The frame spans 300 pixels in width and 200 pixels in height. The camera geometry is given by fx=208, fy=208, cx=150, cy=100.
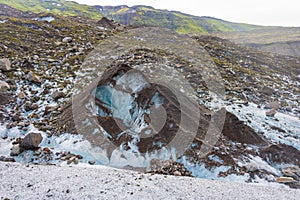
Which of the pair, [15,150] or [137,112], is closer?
[15,150]

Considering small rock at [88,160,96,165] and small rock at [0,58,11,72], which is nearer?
small rock at [88,160,96,165]

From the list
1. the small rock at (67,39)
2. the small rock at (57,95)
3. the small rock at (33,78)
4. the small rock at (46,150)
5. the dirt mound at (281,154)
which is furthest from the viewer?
the small rock at (67,39)

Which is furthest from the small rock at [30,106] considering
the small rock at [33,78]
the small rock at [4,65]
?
the small rock at [4,65]

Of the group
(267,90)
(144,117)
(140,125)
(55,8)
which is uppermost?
(55,8)

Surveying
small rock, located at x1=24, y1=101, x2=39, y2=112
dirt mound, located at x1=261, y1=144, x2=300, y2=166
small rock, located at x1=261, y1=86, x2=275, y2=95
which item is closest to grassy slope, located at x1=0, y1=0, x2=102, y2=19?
small rock, located at x1=261, y1=86, x2=275, y2=95

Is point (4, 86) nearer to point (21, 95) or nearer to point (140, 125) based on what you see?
point (21, 95)

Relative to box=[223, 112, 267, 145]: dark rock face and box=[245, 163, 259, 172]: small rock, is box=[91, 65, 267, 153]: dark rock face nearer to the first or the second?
box=[223, 112, 267, 145]: dark rock face

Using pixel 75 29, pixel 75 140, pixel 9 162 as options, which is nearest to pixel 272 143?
pixel 75 140

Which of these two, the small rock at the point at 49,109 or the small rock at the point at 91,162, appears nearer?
the small rock at the point at 91,162

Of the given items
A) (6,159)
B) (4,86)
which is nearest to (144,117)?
(6,159)

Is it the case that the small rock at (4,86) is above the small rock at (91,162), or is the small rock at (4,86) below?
above

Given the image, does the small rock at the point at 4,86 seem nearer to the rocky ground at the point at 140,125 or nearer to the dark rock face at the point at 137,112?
the rocky ground at the point at 140,125

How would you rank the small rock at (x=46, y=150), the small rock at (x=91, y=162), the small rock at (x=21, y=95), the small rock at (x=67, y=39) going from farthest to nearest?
the small rock at (x=67, y=39)
the small rock at (x=21, y=95)
the small rock at (x=46, y=150)
the small rock at (x=91, y=162)

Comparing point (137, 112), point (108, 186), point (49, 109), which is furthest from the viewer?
point (49, 109)
